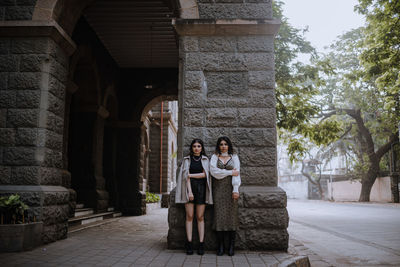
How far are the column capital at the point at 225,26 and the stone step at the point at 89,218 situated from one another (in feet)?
17.0

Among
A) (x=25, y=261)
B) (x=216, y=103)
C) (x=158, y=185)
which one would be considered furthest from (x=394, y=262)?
(x=158, y=185)

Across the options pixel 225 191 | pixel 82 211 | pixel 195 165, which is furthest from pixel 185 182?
pixel 82 211

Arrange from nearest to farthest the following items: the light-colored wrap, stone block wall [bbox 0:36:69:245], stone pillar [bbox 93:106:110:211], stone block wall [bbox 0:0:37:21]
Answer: the light-colored wrap → stone block wall [bbox 0:36:69:245] → stone block wall [bbox 0:0:37:21] → stone pillar [bbox 93:106:110:211]

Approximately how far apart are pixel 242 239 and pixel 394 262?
2257 mm

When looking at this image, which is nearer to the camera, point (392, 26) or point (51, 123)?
point (51, 123)

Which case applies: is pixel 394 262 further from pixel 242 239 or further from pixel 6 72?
pixel 6 72

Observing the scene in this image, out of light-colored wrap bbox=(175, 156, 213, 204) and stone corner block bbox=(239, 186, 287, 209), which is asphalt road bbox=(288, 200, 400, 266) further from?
light-colored wrap bbox=(175, 156, 213, 204)

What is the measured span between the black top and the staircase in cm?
375

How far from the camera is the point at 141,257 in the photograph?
492 cm

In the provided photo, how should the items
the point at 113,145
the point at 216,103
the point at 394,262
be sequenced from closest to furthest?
the point at 394,262
the point at 216,103
the point at 113,145

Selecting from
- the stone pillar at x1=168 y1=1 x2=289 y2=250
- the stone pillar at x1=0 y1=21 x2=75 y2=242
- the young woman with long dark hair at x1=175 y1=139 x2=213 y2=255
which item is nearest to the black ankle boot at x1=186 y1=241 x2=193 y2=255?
the young woman with long dark hair at x1=175 y1=139 x2=213 y2=255

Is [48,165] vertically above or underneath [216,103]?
underneath

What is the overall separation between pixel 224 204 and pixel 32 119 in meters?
3.53

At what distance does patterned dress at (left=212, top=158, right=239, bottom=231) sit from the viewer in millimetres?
5332
